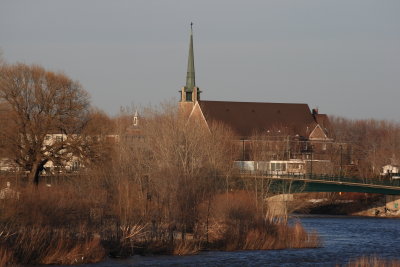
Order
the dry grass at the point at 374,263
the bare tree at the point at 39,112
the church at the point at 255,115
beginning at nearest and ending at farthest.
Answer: the dry grass at the point at 374,263
the bare tree at the point at 39,112
the church at the point at 255,115

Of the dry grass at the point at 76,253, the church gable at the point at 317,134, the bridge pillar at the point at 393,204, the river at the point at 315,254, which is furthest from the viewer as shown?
the church gable at the point at 317,134

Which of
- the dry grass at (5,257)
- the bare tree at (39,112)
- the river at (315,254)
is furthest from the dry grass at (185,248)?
the bare tree at (39,112)

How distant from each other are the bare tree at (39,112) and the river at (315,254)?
78.8 feet

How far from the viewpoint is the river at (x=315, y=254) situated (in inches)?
1476

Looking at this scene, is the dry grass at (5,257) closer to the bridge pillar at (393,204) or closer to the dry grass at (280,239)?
the dry grass at (280,239)

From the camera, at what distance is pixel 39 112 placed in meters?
71.0

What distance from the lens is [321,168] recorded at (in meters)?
105

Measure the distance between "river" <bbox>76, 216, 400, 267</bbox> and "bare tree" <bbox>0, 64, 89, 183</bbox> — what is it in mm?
24033

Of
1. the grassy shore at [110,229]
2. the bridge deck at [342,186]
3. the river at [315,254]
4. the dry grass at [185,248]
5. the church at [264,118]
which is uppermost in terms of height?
the church at [264,118]

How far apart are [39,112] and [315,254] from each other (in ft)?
116

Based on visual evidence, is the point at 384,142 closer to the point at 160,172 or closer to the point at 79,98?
the point at 79,98

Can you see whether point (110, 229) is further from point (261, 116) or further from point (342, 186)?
point (261, 116)

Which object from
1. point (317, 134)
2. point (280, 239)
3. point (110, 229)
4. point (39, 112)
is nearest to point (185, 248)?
point (110, 229)

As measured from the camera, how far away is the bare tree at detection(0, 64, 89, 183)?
6950cm
